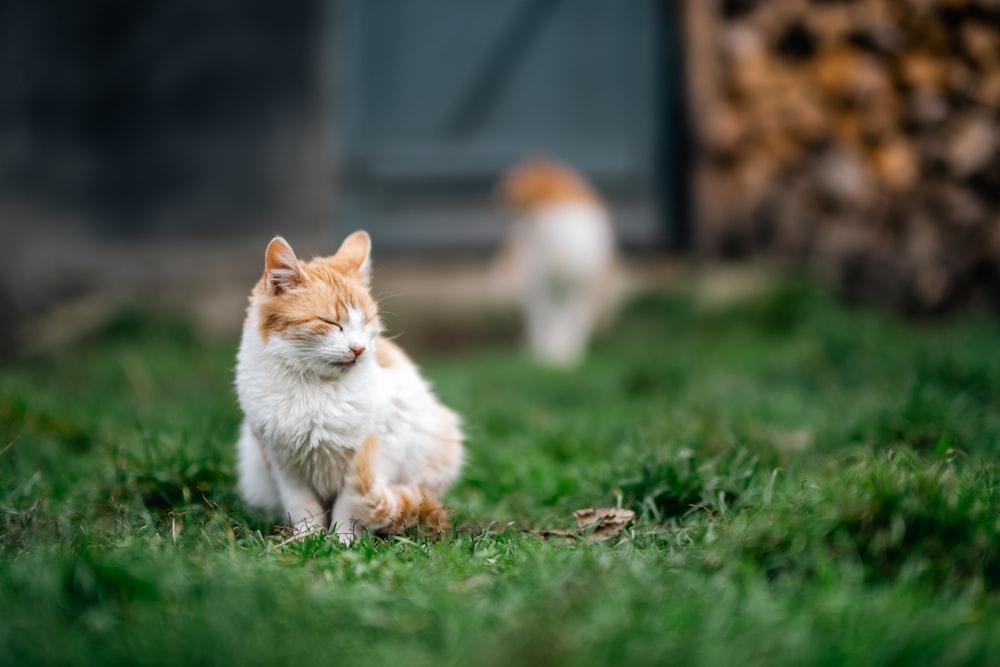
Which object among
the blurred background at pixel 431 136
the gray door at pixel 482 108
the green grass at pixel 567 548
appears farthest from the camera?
the gray door at pixel 482 108

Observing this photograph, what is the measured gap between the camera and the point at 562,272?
5.73m

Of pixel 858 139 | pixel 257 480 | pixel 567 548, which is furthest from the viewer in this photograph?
pixel 858 139

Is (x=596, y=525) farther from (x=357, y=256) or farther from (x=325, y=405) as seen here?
(x=357, y=256)

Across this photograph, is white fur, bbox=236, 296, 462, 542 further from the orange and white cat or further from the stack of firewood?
the stack of firewood

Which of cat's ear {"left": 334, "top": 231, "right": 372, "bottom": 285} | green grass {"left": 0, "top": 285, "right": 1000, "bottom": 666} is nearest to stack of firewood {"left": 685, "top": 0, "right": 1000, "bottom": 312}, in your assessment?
green grass {"left": 0, "top": 285, "right": 1000, "bottom": 666}

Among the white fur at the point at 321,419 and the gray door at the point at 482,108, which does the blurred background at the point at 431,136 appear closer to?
the gray door at the point at 482,108

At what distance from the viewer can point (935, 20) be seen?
5578 mm

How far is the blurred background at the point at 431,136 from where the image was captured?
5844mm

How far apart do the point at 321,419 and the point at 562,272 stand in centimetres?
395

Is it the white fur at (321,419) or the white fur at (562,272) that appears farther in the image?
the white fur at (562,272)

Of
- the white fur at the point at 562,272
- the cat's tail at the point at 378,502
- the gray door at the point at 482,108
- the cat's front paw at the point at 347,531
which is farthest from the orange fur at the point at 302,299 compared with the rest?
the gray door at the point at 482,108

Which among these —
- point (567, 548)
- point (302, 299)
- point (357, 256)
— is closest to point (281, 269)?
point (302, 299)

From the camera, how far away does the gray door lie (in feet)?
21.8

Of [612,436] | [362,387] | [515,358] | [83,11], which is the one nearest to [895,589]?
[362,387]
